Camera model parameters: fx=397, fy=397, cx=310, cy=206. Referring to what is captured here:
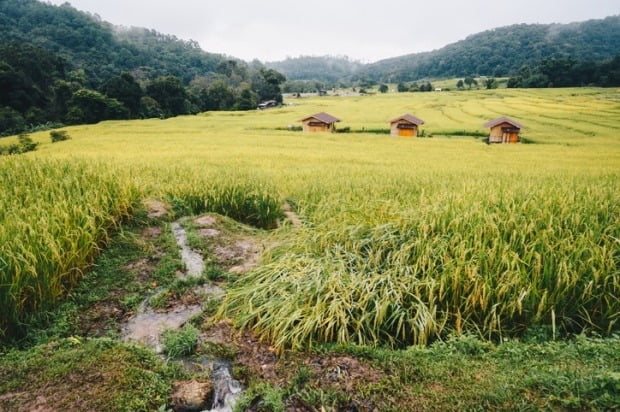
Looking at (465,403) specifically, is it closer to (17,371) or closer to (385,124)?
(17,371)

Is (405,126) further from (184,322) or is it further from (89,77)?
(89,77)

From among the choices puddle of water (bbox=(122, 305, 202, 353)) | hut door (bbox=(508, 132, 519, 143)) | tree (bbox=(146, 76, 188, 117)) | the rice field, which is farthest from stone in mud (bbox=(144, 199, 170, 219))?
tree (bbox=(146, 76, 188, 117))

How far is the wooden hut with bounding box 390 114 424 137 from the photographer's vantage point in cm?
3900

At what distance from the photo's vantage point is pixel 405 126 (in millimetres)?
39438

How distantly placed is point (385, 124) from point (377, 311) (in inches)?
1669

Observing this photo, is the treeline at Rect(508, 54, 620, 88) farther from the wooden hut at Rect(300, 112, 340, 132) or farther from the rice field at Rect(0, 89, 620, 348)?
the rice field at Rect(0, 89, 620, 348)

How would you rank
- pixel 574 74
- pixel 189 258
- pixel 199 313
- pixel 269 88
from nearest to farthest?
pixel 199 313 < pixel 189 258 < pixel 574 74 < pixel 269 88

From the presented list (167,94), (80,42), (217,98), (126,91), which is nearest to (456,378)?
(126,91)

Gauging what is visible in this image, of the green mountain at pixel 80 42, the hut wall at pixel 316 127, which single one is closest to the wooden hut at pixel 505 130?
the hut wall at pixel 316 127

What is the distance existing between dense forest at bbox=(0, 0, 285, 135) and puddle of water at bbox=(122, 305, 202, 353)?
49576mm

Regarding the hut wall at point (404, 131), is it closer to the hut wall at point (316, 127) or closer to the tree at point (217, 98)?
the hut wall at point (316, 127)

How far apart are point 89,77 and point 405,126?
61617 mm

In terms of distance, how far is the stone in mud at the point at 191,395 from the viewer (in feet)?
10.8

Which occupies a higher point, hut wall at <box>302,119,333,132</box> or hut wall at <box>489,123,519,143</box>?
hut wall at <box>302,119,333,132</box>
